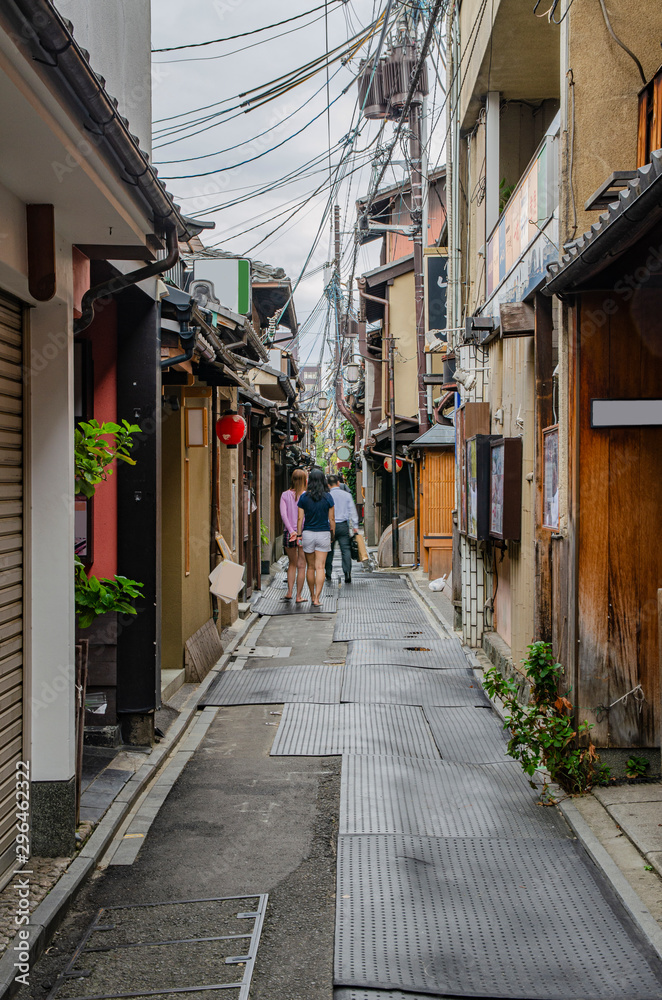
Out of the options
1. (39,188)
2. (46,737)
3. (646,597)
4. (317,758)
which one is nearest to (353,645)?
(317,758)

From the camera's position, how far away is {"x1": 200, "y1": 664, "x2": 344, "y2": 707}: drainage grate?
908 cm

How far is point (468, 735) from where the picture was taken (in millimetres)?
7824

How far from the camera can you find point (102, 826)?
564 centimetres

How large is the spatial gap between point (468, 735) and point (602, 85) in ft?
18.5

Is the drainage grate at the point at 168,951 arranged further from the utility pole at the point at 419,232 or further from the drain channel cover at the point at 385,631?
the utility pole at the point at 419,232

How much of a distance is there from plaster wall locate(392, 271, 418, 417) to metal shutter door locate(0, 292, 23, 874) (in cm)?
2229

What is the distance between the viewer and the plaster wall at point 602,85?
6.79 m

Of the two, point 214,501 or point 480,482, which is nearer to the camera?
point 480,482

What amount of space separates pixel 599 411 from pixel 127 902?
14.4ft

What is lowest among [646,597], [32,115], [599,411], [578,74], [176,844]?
[176,844]

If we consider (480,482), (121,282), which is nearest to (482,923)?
(121,282)

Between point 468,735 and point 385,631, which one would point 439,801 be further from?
point 385,631

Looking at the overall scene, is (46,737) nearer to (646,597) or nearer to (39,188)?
(39,188)

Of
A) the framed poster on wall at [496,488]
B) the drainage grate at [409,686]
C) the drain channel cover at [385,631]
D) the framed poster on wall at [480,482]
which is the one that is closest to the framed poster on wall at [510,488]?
the framed poster on wall at [496,488]
